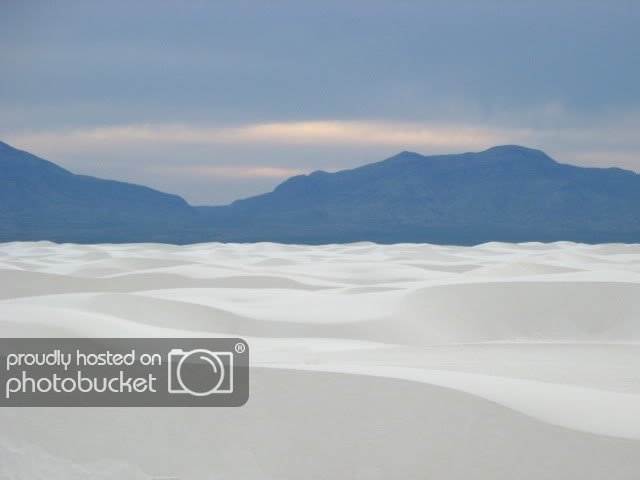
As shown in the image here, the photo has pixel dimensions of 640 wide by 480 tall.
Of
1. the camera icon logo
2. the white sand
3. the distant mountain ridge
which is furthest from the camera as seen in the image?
the distant mountain ridge

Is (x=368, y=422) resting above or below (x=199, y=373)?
below

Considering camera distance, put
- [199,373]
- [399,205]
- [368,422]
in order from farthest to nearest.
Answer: [399,205] < [199,373] < [368,422]

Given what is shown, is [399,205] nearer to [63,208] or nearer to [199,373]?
[63,208]

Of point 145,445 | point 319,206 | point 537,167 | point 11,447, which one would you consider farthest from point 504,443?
point 537,167

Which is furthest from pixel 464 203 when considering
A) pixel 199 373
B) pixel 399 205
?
pixel 199 373

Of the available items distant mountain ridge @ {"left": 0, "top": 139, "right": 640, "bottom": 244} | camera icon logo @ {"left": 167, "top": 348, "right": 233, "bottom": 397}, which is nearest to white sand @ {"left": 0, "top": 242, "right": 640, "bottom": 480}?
camera icon logo @ {"left": 167, "top": 348, "right": 233, "bottom": 397}

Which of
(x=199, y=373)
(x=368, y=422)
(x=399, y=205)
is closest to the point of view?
(x=368, y=422)

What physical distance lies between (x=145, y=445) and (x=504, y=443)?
161 cm

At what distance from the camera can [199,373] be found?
4.45 meters

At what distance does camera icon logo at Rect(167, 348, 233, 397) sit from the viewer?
4.33 meters

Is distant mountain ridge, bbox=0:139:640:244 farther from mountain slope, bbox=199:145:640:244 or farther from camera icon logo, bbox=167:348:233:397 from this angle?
camera icon logo, bbox=167:348:233:397

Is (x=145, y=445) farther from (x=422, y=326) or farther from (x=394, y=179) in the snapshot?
(x=394, y=179)

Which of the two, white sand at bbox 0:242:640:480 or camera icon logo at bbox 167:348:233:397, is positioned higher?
camera icon logo at bbox 167:348:233:397

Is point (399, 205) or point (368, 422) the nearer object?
point (368, 422)
